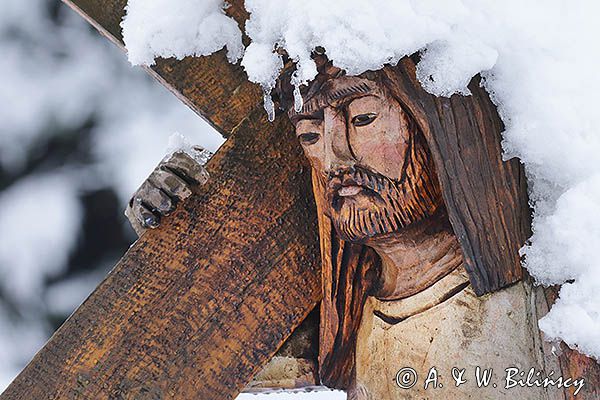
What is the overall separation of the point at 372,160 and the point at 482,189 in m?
0.14

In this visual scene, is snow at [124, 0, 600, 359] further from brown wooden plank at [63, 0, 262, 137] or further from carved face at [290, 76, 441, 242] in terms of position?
brown wooden plank at [63, 0, 262, 137]

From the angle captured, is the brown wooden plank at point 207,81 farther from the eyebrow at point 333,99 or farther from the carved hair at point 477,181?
the carved hair at point 477,181

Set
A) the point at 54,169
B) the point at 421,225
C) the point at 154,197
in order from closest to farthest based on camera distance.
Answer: the point at 421,225 < the point at 154,197 < the point at 54,169

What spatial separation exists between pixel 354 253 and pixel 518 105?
0.33 metres

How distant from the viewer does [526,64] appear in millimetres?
1390

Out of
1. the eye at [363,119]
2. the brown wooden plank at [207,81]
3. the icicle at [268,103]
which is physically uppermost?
the brown wooden plank at [207,81]

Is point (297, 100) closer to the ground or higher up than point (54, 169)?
closer to the ground

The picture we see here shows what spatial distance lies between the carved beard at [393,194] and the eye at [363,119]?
0.18 ft

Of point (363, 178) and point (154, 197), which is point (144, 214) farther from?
point (363, 178)

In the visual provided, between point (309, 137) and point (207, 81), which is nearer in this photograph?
point (309, 137)

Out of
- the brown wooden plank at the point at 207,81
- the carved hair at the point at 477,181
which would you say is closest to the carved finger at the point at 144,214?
the brown wooden plank at the point at 207,81

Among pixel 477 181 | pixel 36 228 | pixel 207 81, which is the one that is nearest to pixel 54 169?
pixel 36 228

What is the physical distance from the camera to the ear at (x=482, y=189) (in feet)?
4.65

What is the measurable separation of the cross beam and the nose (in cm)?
19
